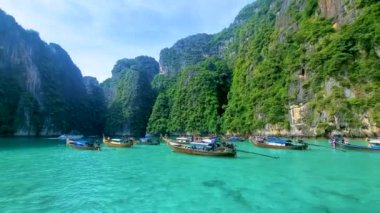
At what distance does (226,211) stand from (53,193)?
8418 millimetres

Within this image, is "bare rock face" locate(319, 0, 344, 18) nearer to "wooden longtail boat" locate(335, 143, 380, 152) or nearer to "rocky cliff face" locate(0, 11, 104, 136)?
"wooden longtail boat" locate(335, 143, 380, 152)

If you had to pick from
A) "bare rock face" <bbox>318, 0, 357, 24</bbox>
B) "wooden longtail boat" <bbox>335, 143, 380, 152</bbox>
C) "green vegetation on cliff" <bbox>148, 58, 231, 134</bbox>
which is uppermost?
"bare rock face" <bbox>318, 0, 357, 24</bbox>

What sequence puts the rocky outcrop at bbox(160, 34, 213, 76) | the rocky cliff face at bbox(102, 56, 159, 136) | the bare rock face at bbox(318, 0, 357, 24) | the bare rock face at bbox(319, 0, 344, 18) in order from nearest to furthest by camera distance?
the bare rock face at bbox(318, 0, 357, 24) → the bare rock face at bbox(319, 0, 344, 18) → the rocky cliff face at bbox(102, 56, 159, 136) → the rocky outcrop at bbox(160, 34, 213, 76)

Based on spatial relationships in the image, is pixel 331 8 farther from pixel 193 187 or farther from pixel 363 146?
pixel 193 187

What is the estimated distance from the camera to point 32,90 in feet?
329

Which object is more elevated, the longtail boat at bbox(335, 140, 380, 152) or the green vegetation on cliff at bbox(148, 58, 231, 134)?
the green vegetation on cliff at bbox(148, 58, 231, 134)

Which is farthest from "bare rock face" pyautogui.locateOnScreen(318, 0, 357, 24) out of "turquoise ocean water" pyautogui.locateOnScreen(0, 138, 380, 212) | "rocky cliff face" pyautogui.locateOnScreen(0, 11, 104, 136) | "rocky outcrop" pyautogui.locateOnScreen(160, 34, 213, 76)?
"rocky cliff face" pyautogui.locateOnScreen(0, 11, 104, 136)

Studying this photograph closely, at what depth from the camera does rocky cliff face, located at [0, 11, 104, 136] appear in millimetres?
90250

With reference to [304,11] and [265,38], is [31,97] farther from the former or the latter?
[304,11]

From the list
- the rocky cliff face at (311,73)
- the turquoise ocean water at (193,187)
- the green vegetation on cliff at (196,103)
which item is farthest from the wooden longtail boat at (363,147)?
the green vegetation on cliff at (196,103)

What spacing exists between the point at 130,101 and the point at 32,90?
34.8 m

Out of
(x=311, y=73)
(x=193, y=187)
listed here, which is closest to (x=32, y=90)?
(x=311, y=73)

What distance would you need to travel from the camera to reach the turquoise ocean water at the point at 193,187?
14.0 metres

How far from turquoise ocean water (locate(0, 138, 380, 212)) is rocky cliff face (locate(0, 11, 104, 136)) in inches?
2804
